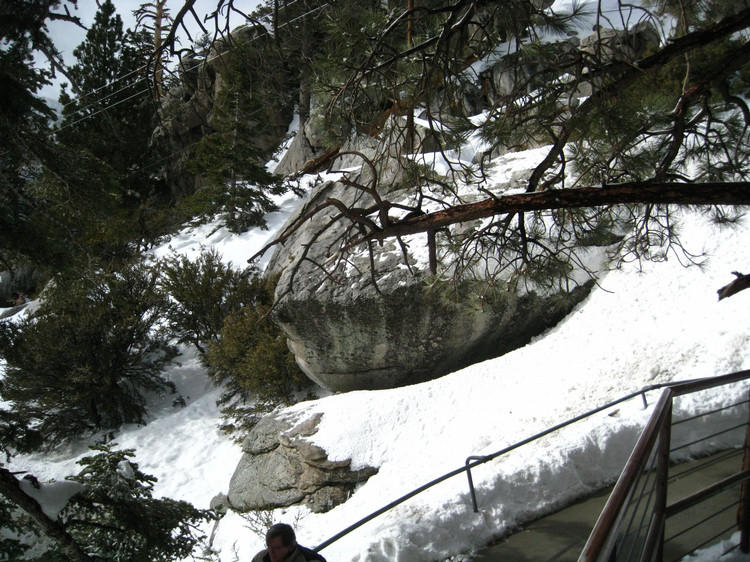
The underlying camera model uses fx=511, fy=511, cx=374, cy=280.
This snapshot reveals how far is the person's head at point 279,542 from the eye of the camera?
2.73m

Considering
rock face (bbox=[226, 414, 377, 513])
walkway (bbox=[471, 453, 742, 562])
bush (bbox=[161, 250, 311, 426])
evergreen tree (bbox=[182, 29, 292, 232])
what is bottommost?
rock face (bbox=[226, 414, 377, 513])

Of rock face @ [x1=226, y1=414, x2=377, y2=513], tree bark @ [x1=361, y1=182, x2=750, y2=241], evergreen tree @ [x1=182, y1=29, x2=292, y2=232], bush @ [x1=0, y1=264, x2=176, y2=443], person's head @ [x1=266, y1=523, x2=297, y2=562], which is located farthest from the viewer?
evergreen tree @ [x1=182, y1=29, x2=292, y2=232]

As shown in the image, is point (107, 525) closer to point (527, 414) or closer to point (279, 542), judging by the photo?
point (279, 542)

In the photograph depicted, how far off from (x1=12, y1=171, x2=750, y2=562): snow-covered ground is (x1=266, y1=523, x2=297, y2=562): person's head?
1.44 m

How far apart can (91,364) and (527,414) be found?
34.8 feet

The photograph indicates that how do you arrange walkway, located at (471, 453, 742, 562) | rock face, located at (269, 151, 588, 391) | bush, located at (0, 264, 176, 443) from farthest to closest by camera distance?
bush, located at (0, 264, 176, 443), rock face, located at (269, 151, 588, 391), walkway, located at (471, 453, 742, 562)

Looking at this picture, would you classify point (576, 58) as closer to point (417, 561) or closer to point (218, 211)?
point (417, 561)

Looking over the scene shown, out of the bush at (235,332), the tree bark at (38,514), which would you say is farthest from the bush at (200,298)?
the tree bark at (38,514)

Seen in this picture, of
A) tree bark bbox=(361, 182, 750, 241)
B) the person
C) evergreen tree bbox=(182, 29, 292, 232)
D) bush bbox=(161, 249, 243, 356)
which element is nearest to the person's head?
the person

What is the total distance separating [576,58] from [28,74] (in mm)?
4409

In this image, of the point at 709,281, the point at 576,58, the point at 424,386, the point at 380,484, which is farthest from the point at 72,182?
the point at 709,281

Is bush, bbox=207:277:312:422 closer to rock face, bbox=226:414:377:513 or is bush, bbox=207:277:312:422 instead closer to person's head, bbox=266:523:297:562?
rock face, bbox=226:414:377:513

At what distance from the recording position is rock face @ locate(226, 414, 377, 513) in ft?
24.7

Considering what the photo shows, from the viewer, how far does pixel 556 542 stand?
12.4 ft
